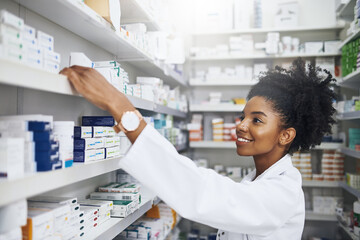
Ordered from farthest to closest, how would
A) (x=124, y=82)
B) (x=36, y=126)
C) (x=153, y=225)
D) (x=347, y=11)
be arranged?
(x=347, y=11), (x=153, y=225), (x=124, y=82), (x=36, y=126)

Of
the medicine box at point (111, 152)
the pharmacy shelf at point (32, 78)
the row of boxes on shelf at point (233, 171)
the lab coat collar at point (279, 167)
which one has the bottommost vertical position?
the row of boxes on shelf at point (233, 171)

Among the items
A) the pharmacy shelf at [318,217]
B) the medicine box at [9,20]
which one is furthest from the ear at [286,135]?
the pharmacy shelf at [318,217]

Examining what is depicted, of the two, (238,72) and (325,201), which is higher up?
(238,72)

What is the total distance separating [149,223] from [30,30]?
6.42 feet

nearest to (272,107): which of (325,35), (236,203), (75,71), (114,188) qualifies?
(236,203)

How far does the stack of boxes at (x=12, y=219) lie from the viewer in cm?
97

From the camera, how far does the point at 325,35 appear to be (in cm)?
434

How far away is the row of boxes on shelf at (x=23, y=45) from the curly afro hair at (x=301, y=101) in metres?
1.09

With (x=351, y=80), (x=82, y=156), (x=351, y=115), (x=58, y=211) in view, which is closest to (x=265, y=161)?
(x=82, y=156)

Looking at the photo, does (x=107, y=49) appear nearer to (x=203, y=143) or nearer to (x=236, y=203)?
(x=236, y=203)

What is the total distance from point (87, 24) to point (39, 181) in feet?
3.15

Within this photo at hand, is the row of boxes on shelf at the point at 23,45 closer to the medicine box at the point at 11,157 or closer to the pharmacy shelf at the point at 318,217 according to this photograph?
the medicine box at the point at 11,157

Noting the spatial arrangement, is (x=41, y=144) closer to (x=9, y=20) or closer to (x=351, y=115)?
(x=9, y=20)

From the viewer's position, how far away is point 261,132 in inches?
61.4
